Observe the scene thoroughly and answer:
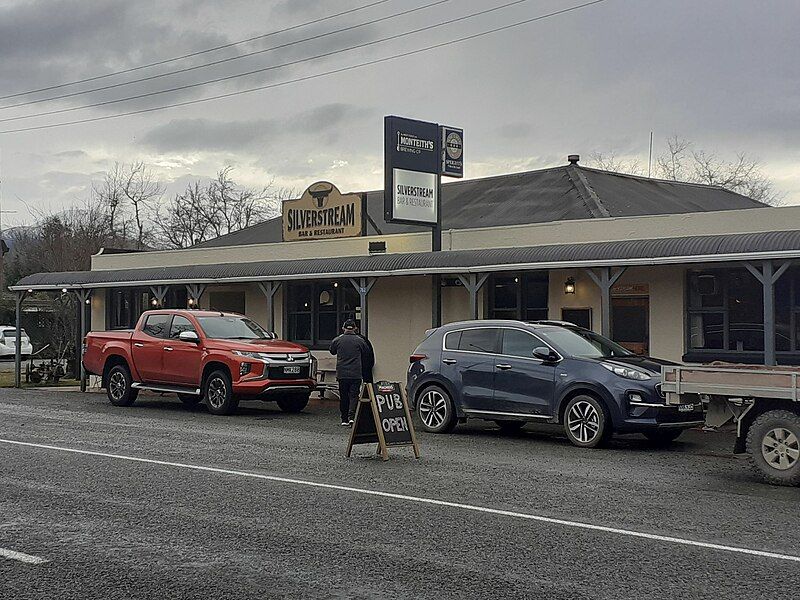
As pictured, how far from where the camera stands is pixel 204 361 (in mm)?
19562

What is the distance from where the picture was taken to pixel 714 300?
1875 cm

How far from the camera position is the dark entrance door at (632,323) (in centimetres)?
1978

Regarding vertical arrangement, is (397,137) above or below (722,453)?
above

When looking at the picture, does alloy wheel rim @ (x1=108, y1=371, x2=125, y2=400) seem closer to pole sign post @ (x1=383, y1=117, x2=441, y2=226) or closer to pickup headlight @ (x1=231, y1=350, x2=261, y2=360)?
pickup headlight @ (x1=231, y1=350, x2=261, y2=360)

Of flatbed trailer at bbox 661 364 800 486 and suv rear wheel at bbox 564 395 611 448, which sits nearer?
flatbed trailer at bbox 661 364 800 486

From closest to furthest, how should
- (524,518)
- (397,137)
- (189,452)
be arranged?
(524,518)
(189,452)
(397,137)

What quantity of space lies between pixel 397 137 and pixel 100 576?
1697 cm

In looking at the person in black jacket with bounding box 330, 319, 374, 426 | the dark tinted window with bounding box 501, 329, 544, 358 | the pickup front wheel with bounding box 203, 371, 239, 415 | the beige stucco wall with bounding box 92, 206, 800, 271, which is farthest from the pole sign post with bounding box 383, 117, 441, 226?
the dark tinted window with bounding box 501, 329, 544, 358

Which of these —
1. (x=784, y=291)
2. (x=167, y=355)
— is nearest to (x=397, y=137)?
(x=167, y=355)

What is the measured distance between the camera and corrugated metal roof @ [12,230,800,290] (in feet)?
52.4

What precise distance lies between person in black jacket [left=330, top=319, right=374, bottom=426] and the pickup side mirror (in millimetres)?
3647

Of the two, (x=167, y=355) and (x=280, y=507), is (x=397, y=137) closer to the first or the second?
(x=167, y=355)

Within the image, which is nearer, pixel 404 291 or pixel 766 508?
pixel 766 508

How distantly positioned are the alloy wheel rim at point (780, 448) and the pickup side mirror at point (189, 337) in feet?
37.4
